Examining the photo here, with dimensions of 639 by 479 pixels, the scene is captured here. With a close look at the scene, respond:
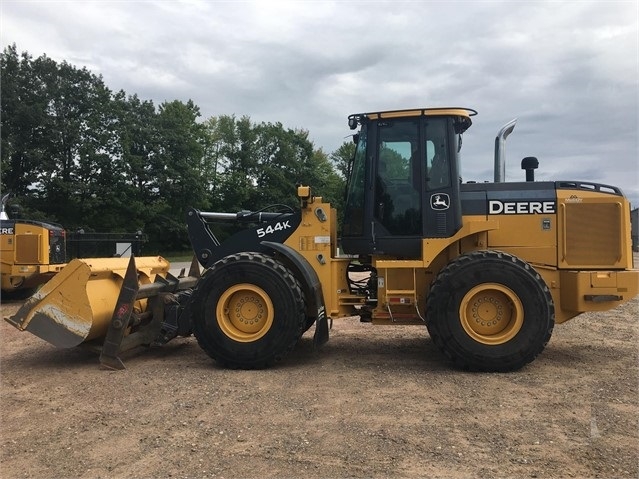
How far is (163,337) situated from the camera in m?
6.40

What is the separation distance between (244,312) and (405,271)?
1.92 meters

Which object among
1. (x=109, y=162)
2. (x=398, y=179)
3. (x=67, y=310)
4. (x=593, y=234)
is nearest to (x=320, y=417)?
(x=398, y=179)

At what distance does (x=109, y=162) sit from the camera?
35875mm

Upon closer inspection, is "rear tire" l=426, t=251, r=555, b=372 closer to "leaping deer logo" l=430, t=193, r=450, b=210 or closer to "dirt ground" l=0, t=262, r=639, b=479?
"dirt ground" l=0, t=262, r=639, b=479

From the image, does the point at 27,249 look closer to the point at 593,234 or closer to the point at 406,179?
the point at 406,179

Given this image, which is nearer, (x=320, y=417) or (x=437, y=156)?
(x=320, y=417)

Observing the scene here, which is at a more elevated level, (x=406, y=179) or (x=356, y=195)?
(x=406, y=179)

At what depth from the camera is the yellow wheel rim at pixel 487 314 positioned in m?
5.62

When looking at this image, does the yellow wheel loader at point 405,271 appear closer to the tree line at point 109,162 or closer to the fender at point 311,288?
the fender at point 311,288

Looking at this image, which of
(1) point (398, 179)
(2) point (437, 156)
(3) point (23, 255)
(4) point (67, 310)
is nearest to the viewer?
(4) point (67, 310)

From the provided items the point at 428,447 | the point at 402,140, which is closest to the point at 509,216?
the point at 402,140

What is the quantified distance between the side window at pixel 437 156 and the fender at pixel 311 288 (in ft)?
5.61

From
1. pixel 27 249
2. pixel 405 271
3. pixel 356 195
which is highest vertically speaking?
pixel 356 195

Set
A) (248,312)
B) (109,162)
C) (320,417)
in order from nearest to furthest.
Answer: (320,417), (248,312), (109,162)
